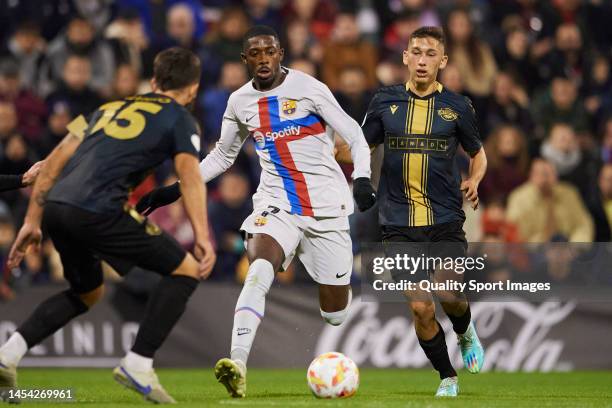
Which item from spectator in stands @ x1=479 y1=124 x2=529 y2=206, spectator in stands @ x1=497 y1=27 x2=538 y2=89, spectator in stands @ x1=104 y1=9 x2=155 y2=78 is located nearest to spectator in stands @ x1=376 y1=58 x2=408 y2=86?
spectator in stands @ x1=479 y1=124 x2=529 y2=206

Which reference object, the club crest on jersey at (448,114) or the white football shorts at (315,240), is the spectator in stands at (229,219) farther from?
the club crest on jersey at (448,114)

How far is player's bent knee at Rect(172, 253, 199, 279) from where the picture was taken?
678cm

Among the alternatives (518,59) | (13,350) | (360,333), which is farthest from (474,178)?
(518,59)

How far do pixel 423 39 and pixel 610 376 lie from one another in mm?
4364

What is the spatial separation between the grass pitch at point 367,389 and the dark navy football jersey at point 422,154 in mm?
1288

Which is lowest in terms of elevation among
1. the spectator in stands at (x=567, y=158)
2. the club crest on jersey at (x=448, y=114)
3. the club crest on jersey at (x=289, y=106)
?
the spectator in stands at (x=567, y=158)

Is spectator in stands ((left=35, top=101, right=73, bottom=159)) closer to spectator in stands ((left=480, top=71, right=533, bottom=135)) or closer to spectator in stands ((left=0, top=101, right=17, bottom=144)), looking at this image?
spectator in stands ((left=0, top=101, right=17, bottom=144))

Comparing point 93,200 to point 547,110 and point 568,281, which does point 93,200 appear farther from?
point 547,110

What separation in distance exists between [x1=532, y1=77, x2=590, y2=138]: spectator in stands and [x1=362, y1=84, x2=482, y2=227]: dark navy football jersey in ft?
21.3

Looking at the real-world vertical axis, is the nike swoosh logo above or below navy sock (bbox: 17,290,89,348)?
below

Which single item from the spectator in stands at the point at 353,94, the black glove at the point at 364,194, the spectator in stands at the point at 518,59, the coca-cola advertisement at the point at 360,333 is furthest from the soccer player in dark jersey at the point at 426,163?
the spectator in stands at the point at 518,59

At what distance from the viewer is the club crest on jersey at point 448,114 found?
840 cm

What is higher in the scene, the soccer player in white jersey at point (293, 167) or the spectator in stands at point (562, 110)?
the soccer player in white jersey at point (293, 167)

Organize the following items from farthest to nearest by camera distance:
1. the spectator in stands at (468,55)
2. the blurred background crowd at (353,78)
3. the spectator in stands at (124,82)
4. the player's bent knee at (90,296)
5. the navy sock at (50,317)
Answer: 1. the spectator in stands at (468,55)
2. the spectator in stands at (124,82)
3. the blurred background crowd at (353,78)
4. the player's bent knee at (90,296)
5. the navy sock at (50,317)
